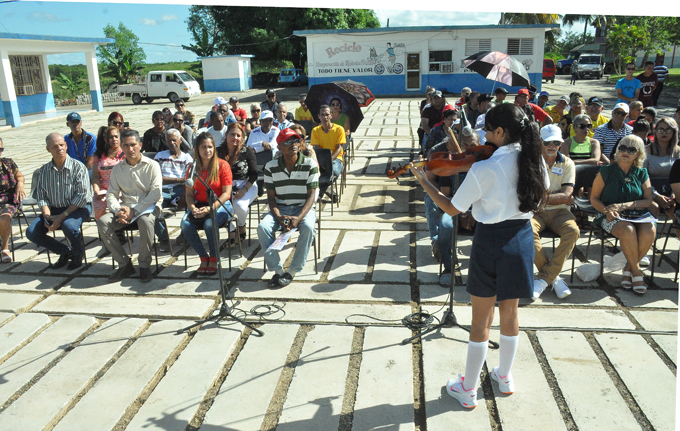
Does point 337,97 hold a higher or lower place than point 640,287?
higher

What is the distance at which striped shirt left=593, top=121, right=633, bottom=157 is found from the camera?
6129 mm

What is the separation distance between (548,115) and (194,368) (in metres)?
6.23

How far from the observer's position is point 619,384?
2.89 metres

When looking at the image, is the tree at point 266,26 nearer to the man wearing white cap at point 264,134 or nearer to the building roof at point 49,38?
the building roof at point 49,38

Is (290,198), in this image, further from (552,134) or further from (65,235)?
(552,134)

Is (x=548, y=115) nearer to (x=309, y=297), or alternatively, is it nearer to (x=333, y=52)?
(x=309, y=297)

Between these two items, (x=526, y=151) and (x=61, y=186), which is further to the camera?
(x=61, y=186)

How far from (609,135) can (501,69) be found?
1.67 metres

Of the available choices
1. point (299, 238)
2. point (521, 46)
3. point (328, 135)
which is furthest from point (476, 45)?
point (299, 238)

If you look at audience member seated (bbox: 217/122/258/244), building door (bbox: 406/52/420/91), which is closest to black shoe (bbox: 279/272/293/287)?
audience member seated (bbox: 217/122/258/244)

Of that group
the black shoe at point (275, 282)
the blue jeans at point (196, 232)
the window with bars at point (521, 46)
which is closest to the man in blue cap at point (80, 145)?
the blue jeans at point (196, 232)

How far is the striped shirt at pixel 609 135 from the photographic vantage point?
241 inches

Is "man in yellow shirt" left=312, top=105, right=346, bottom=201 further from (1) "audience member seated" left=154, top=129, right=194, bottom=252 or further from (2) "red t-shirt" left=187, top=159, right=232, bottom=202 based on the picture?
(2) "red t-shirt" left=187, top=159, right=232, bottom=202

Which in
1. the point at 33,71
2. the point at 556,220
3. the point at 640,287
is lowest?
the point at 640,287
